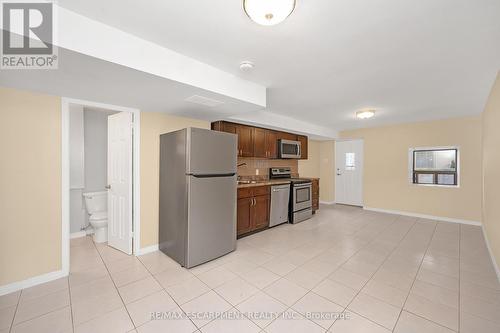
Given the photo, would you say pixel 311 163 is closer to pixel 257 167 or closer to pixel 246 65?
pixel 257 167

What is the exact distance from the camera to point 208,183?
269 cm

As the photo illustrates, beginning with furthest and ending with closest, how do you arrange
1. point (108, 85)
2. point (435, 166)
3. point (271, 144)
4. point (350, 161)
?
point (350, 161) < point (435, 166) < point (271, 144) < point (108, 85)

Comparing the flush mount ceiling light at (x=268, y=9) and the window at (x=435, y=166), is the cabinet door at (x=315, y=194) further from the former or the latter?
the flush mount ceiling light at (x=268, y=9)

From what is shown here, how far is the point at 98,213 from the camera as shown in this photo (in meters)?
3.56

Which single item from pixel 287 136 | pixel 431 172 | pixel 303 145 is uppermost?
pixel 287 136

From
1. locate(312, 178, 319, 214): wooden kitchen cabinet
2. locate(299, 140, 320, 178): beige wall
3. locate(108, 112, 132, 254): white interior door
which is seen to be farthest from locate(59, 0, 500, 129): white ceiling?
locate(299, 140, 320, 178): beige wall

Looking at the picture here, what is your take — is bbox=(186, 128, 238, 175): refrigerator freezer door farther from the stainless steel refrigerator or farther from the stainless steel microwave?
the stainless steel microwave

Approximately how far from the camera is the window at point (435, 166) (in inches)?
186

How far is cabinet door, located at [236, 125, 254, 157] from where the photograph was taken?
4.12 m

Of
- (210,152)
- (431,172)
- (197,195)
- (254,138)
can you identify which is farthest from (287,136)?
(431,172)

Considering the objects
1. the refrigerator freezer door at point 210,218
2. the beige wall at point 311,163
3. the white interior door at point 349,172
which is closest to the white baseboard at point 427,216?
the white interior door at point 349,172

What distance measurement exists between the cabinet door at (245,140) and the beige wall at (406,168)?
354 centimetres

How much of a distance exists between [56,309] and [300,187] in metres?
4.11

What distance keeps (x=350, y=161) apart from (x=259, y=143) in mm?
3469
